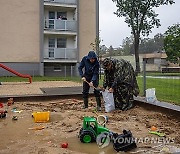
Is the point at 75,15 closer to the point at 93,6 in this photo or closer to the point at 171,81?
the point at 93,6

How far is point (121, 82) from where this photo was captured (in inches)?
273

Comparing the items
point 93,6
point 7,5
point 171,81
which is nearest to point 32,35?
point 7,5

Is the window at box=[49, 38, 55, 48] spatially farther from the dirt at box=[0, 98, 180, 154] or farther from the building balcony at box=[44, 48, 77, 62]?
the dirt at box=[0, 98, 180, 154]

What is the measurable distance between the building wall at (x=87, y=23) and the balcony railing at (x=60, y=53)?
5.24ft

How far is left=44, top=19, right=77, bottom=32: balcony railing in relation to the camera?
24038mm

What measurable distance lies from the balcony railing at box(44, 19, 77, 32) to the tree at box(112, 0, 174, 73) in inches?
650

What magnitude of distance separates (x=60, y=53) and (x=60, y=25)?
8.72 feet

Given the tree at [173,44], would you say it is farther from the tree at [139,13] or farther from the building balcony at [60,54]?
the building balcony at [60,54]

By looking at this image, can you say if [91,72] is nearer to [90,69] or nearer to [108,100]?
[90,69]

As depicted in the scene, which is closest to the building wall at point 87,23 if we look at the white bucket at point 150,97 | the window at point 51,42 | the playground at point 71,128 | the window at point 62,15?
the window at point 62,15

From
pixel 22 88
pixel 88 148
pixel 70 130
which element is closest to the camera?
pixel 88 148

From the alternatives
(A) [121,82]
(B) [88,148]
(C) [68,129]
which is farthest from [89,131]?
(A) [121,82]

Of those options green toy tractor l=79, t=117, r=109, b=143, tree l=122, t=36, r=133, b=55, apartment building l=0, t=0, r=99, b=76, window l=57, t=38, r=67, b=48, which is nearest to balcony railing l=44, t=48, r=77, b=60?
apartment building l=0, t=0, r=99, b=76

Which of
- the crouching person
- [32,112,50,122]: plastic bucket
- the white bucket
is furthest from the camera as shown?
the white bucket
